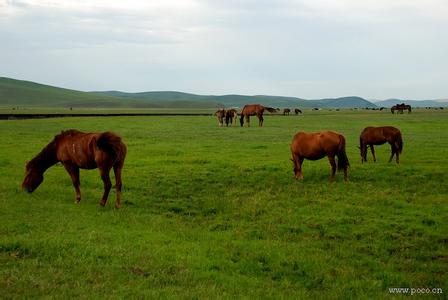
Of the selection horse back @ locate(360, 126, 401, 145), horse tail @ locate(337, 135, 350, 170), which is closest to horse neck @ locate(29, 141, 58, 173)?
horse tail @ locate(337, 135, 350, 170)

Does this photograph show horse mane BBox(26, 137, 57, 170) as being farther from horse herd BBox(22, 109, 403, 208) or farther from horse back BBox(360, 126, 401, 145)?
horse back BBox(360, 126, 401, 145)

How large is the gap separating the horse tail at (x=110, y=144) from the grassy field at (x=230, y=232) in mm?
1554

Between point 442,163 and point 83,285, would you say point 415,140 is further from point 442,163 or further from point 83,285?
point 83,285

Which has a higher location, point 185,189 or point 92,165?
point 92,165

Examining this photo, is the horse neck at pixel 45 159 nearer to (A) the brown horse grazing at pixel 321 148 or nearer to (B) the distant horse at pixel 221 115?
(A) the brown horse grazing at pixel 321 148

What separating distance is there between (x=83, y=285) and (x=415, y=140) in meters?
25.0

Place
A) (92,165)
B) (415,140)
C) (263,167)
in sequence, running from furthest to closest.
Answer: (415,140), (263,167), (92,165)

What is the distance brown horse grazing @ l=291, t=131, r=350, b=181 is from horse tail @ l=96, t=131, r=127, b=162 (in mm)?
6653

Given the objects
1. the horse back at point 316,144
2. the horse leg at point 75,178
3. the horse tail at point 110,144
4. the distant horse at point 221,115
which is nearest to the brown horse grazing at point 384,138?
the horse back at point 316,144

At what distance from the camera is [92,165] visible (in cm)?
1362

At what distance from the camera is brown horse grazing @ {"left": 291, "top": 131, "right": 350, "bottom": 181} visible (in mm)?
16125

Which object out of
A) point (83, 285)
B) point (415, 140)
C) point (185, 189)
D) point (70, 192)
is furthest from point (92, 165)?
point (415, 140)

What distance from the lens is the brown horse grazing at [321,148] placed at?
16.1 m

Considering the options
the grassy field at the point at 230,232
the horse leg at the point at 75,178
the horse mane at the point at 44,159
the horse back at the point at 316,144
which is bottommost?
the grassy field at the point at 230,232
